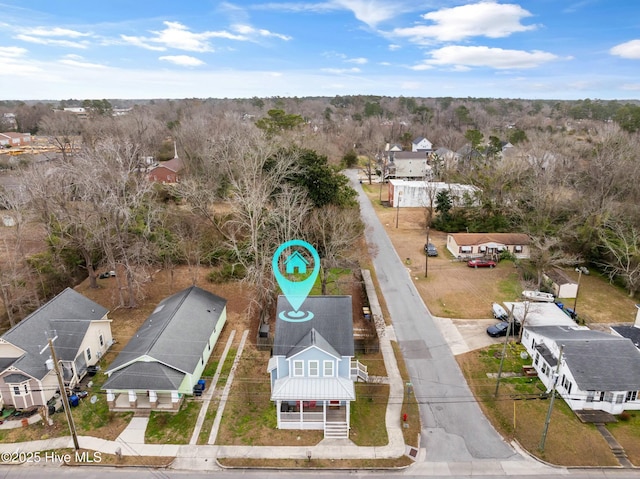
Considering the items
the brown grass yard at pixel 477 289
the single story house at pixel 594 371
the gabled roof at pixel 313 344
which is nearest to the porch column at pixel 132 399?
the gabled roof at pixel 313 344

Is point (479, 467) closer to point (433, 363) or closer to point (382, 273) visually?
point (433, 363)

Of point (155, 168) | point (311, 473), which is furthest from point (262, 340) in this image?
point (155, 168)

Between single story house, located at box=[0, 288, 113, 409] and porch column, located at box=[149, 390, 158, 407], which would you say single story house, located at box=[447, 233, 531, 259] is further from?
single story house, located at box=[0, 288, 113, 409]

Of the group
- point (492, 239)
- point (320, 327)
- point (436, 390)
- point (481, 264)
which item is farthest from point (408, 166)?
point (320, 327)

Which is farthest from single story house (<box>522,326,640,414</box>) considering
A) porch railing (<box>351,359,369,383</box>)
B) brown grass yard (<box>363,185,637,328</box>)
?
porch railing (<box>351,359,369,383</box>)

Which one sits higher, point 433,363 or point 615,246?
point 615,246

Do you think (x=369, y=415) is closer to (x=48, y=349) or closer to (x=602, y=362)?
(x=602, y=362)

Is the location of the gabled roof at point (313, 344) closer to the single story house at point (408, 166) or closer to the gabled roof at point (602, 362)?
the gabled roof at point (602, 362)

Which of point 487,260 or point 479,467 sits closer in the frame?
point 479,467
